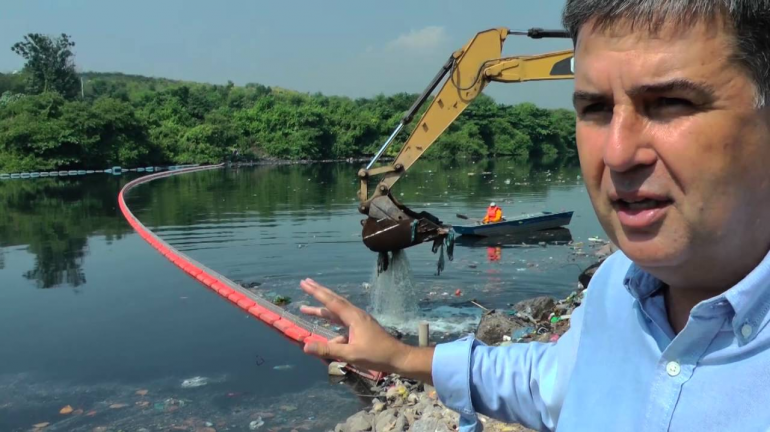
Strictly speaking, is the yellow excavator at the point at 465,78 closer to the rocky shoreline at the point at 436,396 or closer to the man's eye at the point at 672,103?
the rocky shoreline at the point at 436,396

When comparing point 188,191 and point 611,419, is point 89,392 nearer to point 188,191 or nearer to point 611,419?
point 611,419

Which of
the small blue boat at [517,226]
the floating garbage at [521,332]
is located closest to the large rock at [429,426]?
the floating garbage at [521,332]

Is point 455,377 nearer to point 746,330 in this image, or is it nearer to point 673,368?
point 673,368

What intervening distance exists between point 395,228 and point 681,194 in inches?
280

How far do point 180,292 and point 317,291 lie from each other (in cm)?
992

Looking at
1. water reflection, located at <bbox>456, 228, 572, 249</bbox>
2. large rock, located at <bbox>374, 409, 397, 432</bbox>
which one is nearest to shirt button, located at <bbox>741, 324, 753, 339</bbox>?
large rock, located at <bbox>374, 409, 397, 432</bbox>

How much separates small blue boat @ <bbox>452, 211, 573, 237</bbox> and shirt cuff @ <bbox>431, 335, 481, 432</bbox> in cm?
1352

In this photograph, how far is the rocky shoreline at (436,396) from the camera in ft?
16.1

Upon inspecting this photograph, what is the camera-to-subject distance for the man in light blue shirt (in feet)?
3.13

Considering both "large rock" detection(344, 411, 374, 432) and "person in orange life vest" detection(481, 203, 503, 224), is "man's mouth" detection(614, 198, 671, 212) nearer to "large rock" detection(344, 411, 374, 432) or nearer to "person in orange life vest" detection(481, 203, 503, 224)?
"large rock" detection(344, 411, 374, 432)

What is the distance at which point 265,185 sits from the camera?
1299 inches

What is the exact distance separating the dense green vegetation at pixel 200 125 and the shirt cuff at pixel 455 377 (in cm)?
4759

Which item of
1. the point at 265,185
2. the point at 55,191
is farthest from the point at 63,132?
the point at 265,185

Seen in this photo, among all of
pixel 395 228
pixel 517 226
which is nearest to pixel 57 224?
pixel 517 226
